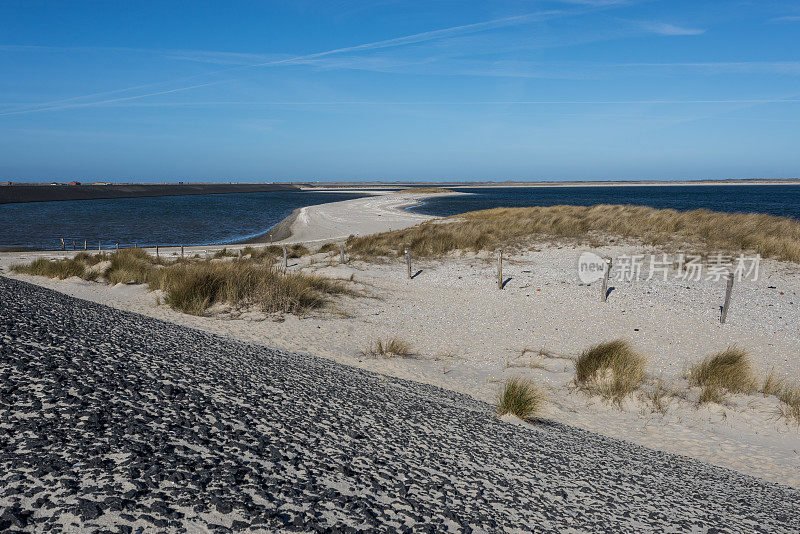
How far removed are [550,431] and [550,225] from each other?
2085 cm

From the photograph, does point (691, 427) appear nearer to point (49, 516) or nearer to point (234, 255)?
point (49, 516)

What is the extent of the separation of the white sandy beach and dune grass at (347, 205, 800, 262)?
7.64 ft

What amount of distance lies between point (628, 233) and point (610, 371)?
A: 16.5 metres

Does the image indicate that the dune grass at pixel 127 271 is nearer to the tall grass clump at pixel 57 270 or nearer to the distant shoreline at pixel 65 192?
the tall grass clump at pixel 57 270

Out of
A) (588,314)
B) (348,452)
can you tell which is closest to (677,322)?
(588,314)

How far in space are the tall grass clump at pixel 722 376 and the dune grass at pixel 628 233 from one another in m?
12.0

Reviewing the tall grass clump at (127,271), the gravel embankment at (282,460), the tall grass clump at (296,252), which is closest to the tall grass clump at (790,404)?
the gravel embankment at (282,460)

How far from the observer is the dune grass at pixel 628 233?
772 inches

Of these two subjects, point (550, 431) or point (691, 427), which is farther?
point (691, 427)

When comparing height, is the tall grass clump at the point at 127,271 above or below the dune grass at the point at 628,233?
below

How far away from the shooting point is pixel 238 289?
41.3ft

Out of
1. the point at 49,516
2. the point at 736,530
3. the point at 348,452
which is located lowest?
the point at 736,530

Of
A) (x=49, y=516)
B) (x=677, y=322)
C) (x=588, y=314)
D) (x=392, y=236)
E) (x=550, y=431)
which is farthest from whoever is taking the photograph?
(x=392, y=236)

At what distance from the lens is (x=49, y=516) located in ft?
8.59
